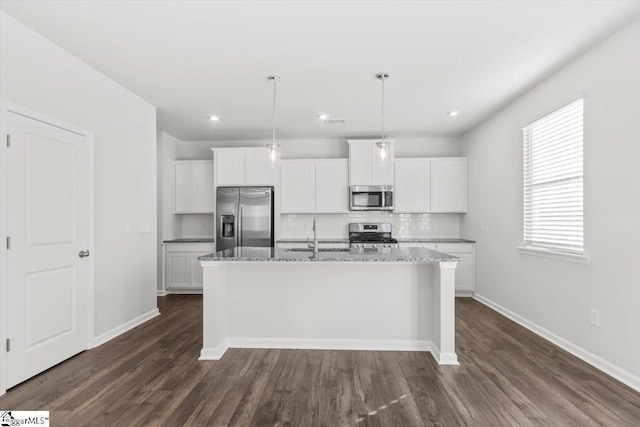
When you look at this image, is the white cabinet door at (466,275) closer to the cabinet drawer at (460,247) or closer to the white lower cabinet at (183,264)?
the cabinet drawer at (460,247)

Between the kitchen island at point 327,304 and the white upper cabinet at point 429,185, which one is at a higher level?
the white upper cabinet at point 429,185

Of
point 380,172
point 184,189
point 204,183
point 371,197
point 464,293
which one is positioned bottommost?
point 464,293

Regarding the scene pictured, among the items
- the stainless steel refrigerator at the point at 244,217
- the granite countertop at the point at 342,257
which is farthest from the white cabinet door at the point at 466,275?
the stainless steel refrigerator at the point at 244,217

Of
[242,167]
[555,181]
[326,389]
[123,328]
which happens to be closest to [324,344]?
[326,389]

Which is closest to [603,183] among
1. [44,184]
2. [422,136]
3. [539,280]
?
[539,280]

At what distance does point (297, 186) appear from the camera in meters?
5.91

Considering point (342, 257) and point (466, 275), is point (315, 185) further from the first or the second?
point (342, 257)

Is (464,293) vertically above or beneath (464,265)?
beneath

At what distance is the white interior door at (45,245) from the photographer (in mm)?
2551

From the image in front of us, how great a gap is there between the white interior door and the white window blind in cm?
459

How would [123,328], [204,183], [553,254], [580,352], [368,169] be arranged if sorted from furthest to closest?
[204,183] < [368,169] < [123,328] < [553,254] < [580,352]

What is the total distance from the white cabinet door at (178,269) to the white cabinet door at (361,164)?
3.06m

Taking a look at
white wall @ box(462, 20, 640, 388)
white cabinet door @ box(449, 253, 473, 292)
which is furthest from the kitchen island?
white cabinet door @ box(449, 253, 473, 292)

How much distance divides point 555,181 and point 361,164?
2917 mm
